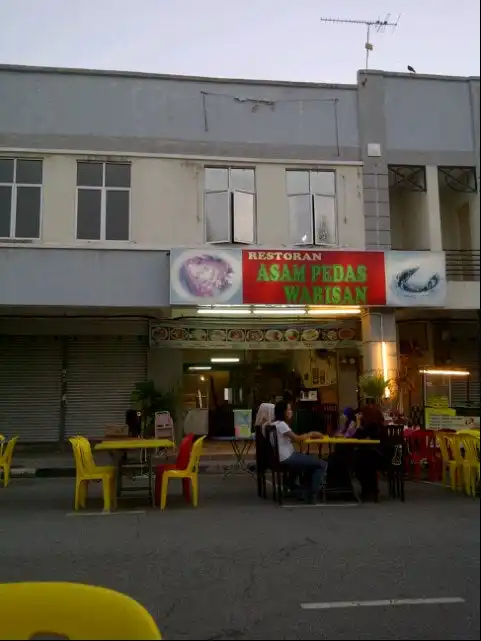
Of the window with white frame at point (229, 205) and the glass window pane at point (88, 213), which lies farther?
the window with white frame at point (229, 205)

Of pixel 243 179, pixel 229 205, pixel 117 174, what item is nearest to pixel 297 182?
pixel 243 179

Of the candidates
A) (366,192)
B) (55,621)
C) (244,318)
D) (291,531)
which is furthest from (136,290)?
(55,621)

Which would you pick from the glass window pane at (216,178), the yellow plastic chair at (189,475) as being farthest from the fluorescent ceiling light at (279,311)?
the yellow plastic chair at (189,475)

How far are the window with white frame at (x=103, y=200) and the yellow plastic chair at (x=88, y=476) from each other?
6553 mm

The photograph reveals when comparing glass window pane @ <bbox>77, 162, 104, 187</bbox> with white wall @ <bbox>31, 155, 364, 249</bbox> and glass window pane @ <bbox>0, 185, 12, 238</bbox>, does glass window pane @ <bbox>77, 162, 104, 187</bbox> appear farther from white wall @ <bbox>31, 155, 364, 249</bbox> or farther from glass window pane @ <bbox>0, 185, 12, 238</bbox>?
glass window pane @ <bbox>0, 185, 12, 238</bbox>

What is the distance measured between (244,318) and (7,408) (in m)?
5.94

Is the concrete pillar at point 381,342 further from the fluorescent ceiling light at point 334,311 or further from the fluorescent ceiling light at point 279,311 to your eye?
the fluorescent ceiling light at point 279,311

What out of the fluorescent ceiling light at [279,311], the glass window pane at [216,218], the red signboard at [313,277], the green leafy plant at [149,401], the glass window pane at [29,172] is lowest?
the green leafy plant at [149,401]

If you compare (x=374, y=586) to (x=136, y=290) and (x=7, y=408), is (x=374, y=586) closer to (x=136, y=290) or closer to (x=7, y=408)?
(x=136, y=290)

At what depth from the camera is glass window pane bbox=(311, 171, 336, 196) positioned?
49.1 ft

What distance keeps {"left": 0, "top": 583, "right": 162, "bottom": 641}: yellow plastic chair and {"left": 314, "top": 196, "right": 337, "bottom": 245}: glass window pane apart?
517 inches

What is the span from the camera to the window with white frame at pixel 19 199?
1392cm

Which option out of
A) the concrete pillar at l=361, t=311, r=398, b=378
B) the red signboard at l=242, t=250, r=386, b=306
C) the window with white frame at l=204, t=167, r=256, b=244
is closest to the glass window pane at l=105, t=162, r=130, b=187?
the window with white frame at l=204, t=167, r=256, b=244

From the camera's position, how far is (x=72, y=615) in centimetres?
182
